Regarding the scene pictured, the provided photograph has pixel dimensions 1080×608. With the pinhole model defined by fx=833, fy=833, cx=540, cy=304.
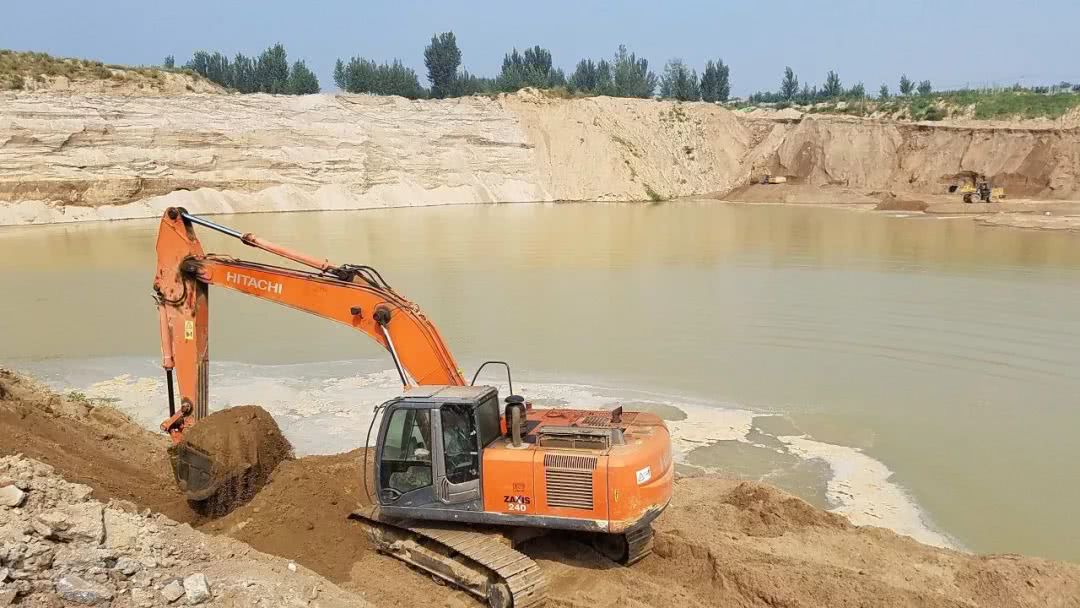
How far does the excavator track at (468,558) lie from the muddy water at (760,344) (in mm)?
3964

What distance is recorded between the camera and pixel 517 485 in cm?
620

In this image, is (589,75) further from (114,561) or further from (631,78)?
(114,561)

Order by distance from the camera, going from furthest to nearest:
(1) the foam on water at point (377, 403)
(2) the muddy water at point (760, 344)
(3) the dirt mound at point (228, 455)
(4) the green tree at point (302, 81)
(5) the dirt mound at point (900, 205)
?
(4) the green tree at point (302, 81) < (5) the dirt mound at point (900, 205) < (2) the muddy water at point (760, 344) < (1) the foam on water at point (377, 403) < (3) the dirt mound at point (228, 455)

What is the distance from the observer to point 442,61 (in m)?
82.4

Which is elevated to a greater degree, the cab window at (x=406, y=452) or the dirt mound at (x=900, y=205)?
the dirt mound at (x=900, y=205)

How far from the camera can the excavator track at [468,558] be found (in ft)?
19.4

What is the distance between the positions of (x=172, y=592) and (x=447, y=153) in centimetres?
4939

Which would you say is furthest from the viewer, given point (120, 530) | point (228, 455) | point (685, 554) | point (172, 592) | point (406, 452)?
point (228, 455)

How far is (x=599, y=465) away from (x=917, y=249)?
2517cm

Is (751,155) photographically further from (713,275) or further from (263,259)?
(263,259)

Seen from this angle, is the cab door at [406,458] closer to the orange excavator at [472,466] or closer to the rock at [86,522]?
the orange excavator at [472,466]

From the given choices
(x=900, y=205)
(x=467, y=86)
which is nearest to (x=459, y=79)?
(x=467, y=86)

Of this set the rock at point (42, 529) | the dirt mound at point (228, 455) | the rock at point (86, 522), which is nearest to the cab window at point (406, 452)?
the dirt mound at point (228, 455)

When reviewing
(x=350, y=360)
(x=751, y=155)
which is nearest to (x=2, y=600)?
(x=350, y=360)
